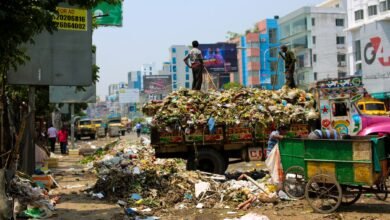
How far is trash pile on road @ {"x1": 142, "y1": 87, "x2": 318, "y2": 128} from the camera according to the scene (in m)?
12.3

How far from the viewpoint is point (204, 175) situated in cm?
1166

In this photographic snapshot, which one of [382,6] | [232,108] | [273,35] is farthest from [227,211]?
[273,35]

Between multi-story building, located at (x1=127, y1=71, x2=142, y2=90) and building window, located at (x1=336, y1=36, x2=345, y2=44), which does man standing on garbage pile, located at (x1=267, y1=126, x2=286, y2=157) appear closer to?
building window, located at (x1=336, y1=36, x2=345, y2=44)

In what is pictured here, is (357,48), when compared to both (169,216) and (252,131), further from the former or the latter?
(169,216)

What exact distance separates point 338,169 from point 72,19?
7505 millimetres

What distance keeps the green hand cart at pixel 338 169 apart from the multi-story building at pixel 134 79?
13135 centimetres

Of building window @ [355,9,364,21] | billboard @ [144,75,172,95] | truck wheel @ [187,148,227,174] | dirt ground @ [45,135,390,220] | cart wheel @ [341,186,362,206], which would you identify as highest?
building window @ [355,9,364,21]

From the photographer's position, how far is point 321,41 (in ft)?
222

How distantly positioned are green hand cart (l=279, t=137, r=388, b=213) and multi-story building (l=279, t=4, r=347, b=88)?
5824 centimetres

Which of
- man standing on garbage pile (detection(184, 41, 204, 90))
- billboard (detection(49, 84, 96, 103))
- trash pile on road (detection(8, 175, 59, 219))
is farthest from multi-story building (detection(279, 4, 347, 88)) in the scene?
trash pile on road (detection(8, 175, 59, 219))

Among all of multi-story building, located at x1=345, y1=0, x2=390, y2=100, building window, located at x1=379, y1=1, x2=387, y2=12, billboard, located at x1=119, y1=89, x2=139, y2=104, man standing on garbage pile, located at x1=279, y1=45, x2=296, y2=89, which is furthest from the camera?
billboard, located at x1=119, y1=89, x2=139, y2=104

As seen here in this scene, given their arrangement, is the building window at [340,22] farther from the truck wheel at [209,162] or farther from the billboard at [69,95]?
the truck wheel at [209,162]

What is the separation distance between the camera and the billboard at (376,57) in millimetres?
40844

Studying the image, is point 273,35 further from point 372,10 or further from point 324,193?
point 324,193
